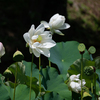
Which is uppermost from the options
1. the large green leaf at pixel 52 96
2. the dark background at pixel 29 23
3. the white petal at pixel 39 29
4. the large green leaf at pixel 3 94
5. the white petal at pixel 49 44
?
the white petal at pixel 39 29

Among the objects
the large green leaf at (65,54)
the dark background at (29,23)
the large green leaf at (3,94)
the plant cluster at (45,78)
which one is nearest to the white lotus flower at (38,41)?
the plant cluster at (45,78)

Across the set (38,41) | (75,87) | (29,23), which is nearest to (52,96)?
(75,87)

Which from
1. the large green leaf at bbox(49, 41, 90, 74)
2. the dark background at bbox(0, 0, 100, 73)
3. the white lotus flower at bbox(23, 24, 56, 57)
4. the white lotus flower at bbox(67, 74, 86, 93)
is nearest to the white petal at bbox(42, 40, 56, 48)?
the white lotus flower at bbox(23, 24, 56, 57)

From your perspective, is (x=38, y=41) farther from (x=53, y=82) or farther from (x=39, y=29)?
(x=53, y=82)

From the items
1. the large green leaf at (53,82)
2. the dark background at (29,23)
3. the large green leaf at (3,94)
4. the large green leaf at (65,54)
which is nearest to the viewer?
the large green leaf at (3,94)

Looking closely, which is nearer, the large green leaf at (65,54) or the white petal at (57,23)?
the white petal at (57,23)

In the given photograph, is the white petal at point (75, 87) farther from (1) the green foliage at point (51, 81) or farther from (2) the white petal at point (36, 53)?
(2) the white petal at point (36, 53)

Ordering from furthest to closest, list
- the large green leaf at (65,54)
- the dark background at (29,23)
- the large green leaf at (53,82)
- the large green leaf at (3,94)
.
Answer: the dark background at (29,23) → the large green leaf at (65,54) → the large green leaf at (53,82) → the large green leaf at (3,94)
